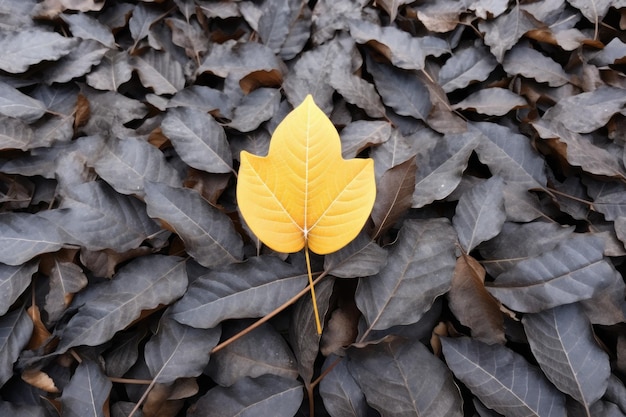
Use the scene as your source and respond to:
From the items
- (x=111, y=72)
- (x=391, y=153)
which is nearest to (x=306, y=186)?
(x=391, y=153)

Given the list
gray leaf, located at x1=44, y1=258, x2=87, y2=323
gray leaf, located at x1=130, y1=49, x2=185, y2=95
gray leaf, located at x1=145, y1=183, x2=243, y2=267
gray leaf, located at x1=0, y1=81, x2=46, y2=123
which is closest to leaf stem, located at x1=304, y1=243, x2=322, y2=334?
gray leaf, located at x1=145, y1=183, x2=243, y2=267

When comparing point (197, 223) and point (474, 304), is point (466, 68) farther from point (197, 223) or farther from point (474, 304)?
point (197, 223)

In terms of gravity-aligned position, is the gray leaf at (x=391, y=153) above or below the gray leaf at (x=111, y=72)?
below

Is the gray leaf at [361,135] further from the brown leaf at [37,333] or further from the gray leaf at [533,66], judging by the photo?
the brown leaf at [37,333]

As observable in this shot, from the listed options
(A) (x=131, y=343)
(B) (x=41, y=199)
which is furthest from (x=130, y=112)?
(A) (x=131, y=343)

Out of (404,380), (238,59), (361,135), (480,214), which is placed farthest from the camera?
(238,59)

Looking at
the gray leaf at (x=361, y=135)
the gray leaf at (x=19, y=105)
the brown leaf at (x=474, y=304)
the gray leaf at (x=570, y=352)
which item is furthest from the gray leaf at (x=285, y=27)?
the gray leaf at (x=570, y=352)
